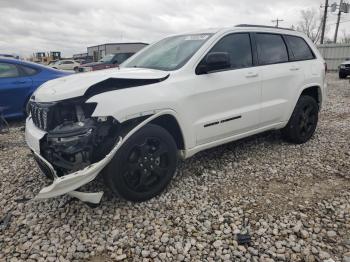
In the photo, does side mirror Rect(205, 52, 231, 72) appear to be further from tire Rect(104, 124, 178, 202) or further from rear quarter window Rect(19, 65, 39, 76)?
rear quarter window Rect(19, 65, 39, 76)

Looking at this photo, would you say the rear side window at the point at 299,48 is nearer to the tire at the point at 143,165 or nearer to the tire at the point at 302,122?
the tire at the point at 302,122

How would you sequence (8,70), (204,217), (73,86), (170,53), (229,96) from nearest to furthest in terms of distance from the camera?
1. (73,86)
2. (204,217)
3. (229,96)
4. (170,53)
5. (8,70)

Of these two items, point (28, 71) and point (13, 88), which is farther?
point (28, 71)

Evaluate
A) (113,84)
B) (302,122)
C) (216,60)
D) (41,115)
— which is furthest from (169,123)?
(302,122)

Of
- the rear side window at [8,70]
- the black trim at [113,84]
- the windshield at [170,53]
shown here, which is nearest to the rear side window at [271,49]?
the windshield at [170,53]

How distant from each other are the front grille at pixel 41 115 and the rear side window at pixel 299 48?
148 inches

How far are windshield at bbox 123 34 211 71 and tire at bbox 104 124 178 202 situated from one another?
896 mm

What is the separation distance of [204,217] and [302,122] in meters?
2.88

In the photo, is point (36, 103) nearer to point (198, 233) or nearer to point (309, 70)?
point (198, 233)

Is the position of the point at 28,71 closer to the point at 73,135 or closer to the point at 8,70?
the point at 8,70

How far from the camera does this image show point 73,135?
2.70 m

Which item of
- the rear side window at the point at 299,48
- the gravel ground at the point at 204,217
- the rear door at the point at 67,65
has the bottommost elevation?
the gravel ground at the point at 204,217

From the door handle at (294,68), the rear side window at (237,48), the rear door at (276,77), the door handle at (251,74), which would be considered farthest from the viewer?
the door handle at (294,68)

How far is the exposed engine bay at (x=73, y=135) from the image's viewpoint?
2.71m
